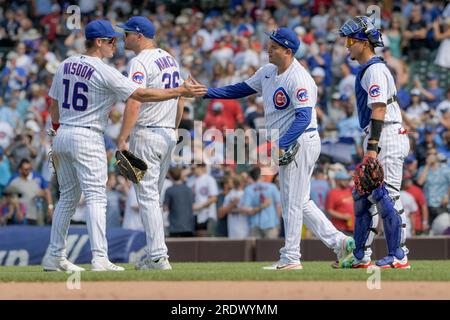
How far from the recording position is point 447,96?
1991cm

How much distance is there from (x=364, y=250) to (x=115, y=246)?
18.0 ft

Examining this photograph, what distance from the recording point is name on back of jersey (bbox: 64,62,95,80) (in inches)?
396

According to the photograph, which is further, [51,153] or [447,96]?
[447,96]

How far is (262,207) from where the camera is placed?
55.3 ft

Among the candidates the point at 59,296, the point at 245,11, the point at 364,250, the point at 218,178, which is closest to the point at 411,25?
the point at 245,11

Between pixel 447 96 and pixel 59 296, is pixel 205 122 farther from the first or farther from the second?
pixel 59 296

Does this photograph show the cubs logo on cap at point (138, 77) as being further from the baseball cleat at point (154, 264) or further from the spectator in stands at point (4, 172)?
the spectator in stands at point (4, 172)

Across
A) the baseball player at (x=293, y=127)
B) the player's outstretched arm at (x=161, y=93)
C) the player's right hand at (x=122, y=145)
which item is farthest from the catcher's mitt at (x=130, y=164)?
the baseball player at (x=293, y=127)

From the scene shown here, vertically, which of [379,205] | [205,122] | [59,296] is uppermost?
[205,122]

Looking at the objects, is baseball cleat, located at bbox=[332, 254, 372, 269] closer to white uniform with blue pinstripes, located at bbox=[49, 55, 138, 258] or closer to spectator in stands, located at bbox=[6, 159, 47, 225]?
white uniform with blue pinstripes, located at bbox=[49, 55, 138, 258]

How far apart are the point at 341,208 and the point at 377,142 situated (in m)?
6.19

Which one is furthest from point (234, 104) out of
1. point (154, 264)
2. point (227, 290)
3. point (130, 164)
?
point (227, 290)

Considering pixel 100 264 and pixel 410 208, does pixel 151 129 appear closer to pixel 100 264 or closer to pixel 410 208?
pixel 100 264

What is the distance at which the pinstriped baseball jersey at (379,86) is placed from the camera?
1025cm
